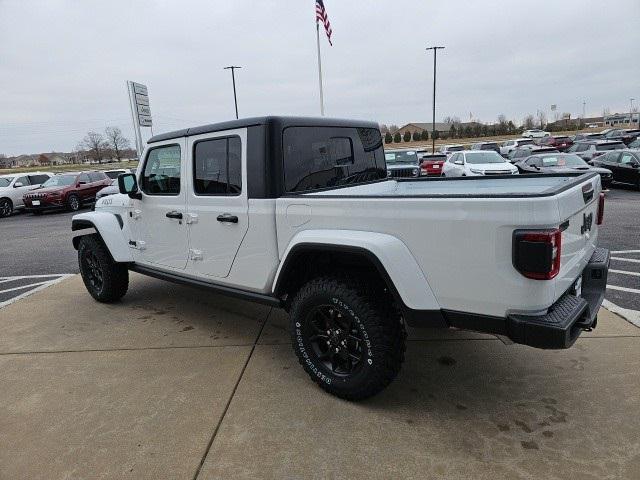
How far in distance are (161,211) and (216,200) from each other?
87 centimetres

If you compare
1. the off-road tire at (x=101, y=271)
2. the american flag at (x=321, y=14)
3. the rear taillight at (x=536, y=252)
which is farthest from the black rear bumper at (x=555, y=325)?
the american flag at (x=321, y=14)

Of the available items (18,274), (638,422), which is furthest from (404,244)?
(18,274)

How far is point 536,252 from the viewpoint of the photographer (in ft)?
7.16

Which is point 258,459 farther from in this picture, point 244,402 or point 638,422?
point 638,422

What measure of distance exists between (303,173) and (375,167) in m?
1.08

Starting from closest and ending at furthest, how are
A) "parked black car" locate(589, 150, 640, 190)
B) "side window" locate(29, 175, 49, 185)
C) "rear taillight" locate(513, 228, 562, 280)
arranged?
1. "rear taillight" locate(513, 228, 562, 280)
2. "parked black car" locate(589, 150, 640, 190)
3. "side window" locate(29, 175, 49, 185)

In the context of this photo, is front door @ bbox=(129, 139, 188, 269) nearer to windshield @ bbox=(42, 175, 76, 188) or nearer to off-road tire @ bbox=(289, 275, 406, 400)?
off-road tire @ bbox=(289, 275, 406, 400)

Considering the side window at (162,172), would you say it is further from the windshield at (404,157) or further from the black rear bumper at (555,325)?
the windshield at (404,157)

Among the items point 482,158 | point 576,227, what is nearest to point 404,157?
point 482,158

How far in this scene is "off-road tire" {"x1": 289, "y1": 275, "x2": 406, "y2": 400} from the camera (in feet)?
9.19

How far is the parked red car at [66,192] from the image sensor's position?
55.0ft

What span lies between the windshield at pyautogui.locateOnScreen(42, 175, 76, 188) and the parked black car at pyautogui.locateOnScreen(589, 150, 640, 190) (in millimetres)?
19394

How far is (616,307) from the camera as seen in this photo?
4555 millimetres

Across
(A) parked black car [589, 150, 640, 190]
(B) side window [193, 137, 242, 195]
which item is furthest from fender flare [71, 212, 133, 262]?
(A) parked black car [589, 150, 640, 190]
